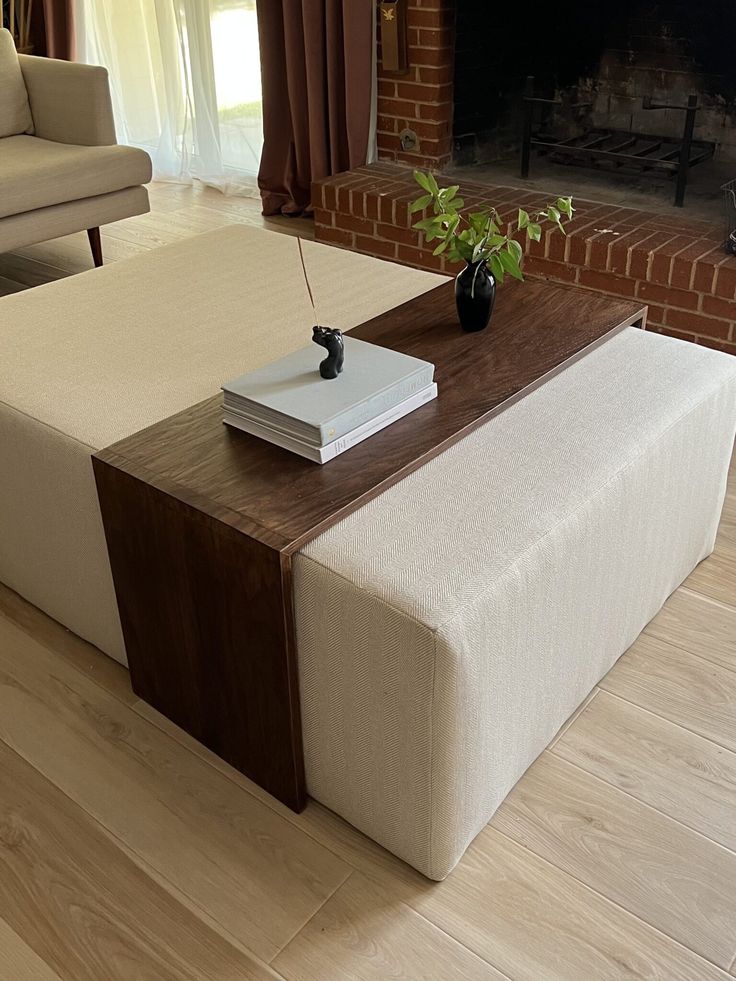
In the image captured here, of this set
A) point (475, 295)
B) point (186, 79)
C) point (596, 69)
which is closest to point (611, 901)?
point (475, 295)

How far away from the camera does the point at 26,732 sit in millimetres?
1550

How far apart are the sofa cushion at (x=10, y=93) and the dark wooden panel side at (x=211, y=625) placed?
8.59ft

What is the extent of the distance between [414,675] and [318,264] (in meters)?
1.25

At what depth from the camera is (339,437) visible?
1369mm

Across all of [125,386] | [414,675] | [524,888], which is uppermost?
[125,386]

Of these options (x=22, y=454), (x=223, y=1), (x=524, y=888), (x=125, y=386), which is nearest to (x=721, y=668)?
(x=524, y=888)

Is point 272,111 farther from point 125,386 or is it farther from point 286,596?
point 286,596

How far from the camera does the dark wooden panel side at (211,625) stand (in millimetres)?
1245

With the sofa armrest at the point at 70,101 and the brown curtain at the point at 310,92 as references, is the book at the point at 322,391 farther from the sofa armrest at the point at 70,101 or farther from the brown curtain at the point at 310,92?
the brown curtain at the point at 310,92

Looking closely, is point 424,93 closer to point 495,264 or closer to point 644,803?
point 495,264

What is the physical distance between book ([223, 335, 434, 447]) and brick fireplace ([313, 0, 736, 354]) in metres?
1.45

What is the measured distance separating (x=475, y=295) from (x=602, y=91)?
2.10m

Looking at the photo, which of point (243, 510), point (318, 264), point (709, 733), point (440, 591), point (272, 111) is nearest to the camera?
point (440, 591)

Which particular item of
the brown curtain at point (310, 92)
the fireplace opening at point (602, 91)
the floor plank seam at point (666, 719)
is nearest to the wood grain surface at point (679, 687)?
the floor plank seam at point (666, 719)
